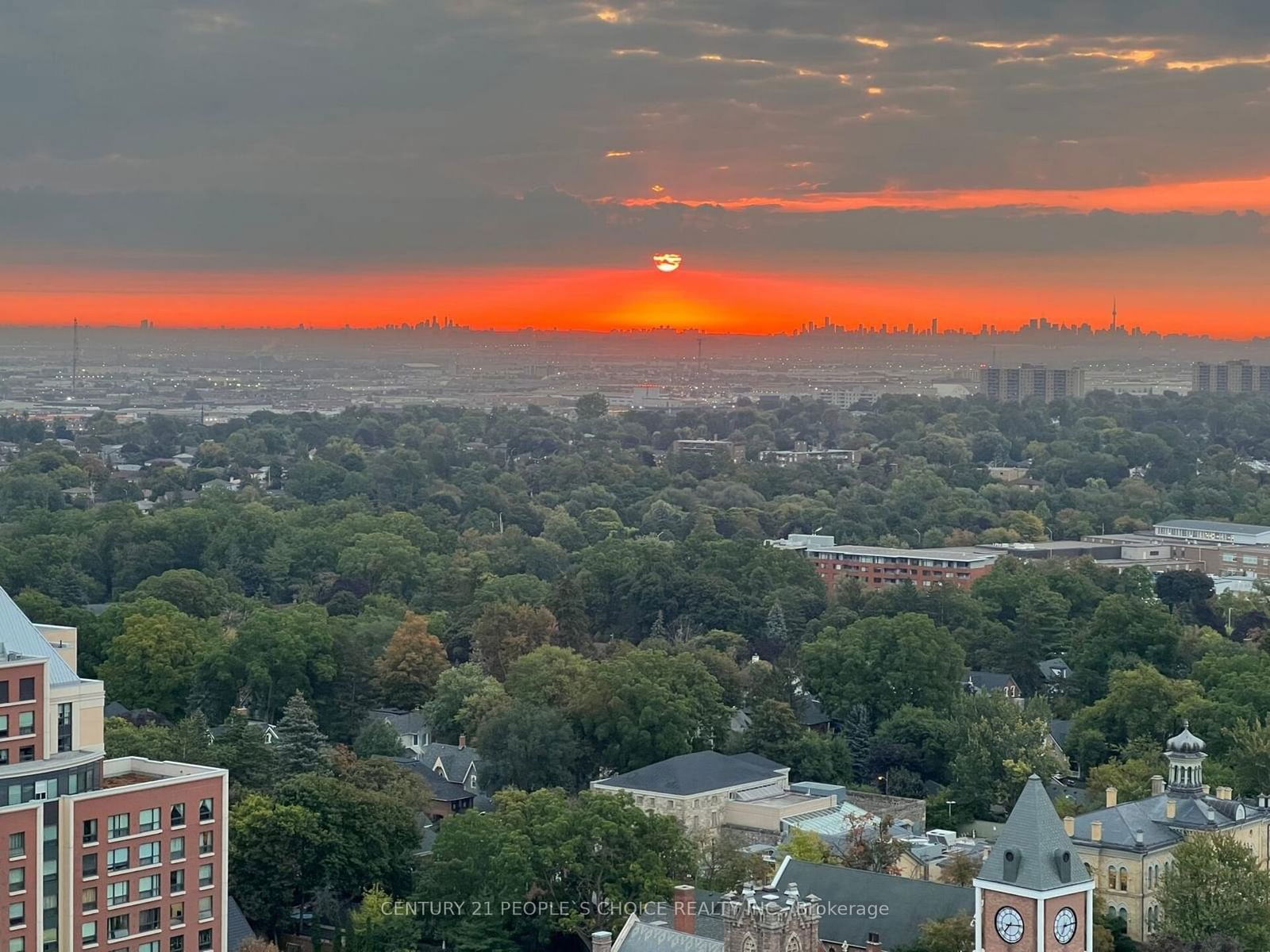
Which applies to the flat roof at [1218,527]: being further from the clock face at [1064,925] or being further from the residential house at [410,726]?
the clock face at [1064,925]

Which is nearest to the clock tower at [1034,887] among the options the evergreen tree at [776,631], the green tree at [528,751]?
the green tree at [528,751]

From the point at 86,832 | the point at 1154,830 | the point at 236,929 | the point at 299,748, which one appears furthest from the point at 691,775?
the point at 86,832

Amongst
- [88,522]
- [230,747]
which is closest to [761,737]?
[230,747]

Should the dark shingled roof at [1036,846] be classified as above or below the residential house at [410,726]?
above

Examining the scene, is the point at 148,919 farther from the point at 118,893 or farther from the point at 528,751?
the point at 528,751

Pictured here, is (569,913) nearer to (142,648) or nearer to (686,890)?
(686,890)

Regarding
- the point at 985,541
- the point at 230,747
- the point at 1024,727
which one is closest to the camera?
the point at 230,747
